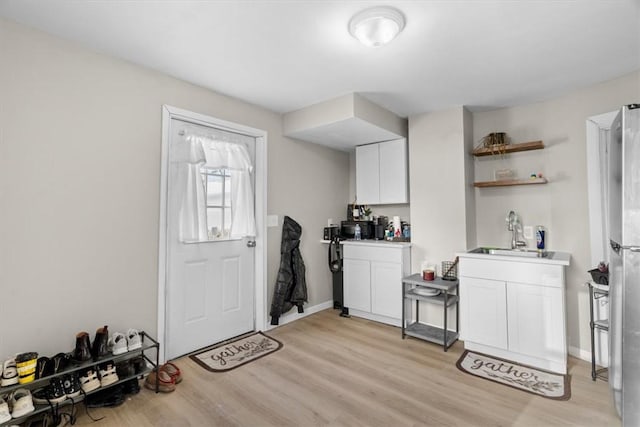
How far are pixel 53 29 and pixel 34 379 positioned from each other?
210 cm

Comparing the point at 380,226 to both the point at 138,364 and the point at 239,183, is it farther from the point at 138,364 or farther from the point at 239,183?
the point at 138,364

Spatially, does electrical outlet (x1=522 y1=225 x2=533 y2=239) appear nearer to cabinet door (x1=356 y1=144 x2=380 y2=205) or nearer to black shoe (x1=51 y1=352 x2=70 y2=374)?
cabinet door (x1=356 y1=144 x2=380 y2=205)

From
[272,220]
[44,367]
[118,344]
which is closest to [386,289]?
[272,220]

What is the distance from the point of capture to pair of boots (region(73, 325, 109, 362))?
1920 millimetres

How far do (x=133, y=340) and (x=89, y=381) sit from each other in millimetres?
314

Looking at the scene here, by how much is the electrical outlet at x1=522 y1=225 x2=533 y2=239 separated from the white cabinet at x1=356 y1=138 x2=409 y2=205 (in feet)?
3.96

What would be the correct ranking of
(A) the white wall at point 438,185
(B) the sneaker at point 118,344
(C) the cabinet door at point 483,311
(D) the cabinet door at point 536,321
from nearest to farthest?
(B) the sneaker at point 118,344
(D) the cabinet door at point 536,321
(C) the cabinet door at point 483,311
(A) the white wall at point 438,185

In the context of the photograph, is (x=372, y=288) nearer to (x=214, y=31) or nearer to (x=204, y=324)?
(x=204, y=324)

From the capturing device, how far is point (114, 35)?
77.4 inches

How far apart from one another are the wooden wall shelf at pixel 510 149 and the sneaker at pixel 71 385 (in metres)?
3.78

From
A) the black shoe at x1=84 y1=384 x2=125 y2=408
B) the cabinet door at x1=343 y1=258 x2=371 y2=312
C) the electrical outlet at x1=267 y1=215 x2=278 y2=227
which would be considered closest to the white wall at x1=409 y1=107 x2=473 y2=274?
the cabinet door at x1=343 y1=258 x2=371 y2=312

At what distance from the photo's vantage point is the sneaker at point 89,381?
6.10 ft

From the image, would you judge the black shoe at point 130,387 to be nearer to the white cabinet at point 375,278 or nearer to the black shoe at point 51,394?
the black shoe at point 51,394

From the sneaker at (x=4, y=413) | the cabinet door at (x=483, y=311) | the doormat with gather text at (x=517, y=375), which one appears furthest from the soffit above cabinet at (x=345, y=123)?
the sneaker at (x=4, y=413)
